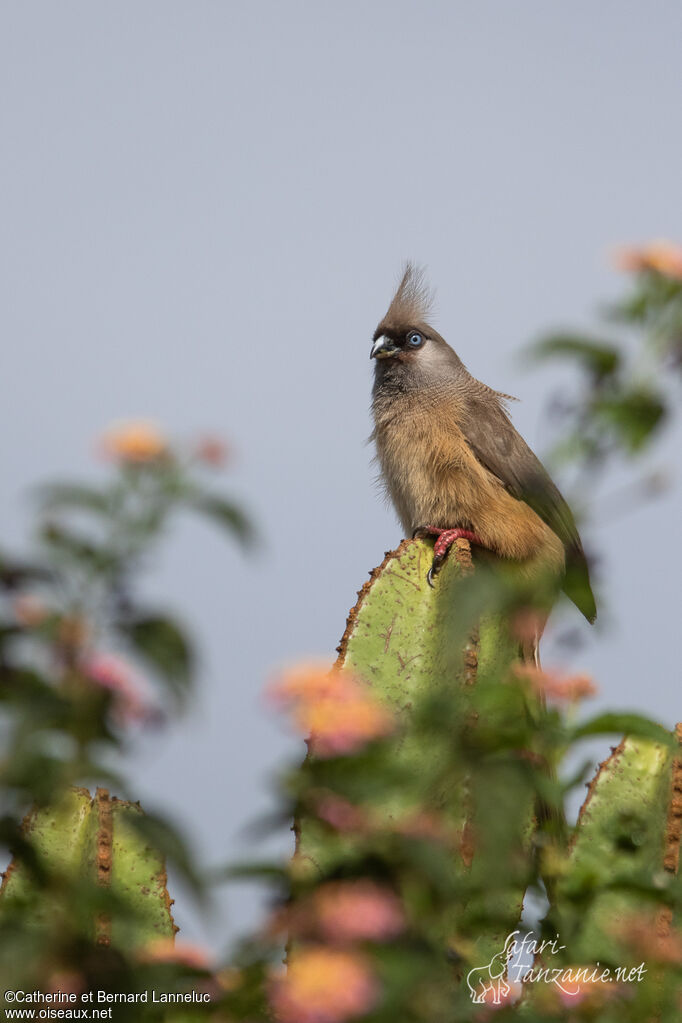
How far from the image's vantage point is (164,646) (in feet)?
5.01

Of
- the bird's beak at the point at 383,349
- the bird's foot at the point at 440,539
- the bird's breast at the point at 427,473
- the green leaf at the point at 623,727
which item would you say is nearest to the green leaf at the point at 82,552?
the green leaf at the point at 623,727

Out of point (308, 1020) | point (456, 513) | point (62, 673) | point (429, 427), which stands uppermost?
point (429, 427)

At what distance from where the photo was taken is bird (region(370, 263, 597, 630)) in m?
5.28

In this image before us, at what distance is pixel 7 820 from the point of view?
167cm

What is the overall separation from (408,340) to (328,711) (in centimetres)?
482

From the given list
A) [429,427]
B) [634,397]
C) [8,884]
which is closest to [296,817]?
[634,397]

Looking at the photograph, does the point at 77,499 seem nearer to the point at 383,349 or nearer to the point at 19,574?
the point at 19,574

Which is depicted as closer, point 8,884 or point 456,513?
point 8,884

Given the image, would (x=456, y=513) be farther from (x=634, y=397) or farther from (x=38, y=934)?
(x=38, y=934)

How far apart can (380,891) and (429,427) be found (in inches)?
167

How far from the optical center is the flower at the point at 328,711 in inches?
65.6

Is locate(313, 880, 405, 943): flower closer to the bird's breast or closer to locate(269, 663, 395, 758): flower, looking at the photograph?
locate(269, 663, 395, 758): flower

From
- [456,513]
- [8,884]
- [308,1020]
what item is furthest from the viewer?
[456,513]

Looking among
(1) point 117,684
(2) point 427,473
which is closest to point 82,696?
(1) point 117,684
